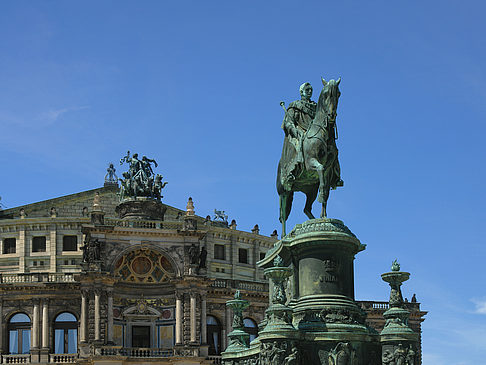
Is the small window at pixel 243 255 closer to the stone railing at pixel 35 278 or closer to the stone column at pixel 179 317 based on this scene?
the stone column at pixel 179 317

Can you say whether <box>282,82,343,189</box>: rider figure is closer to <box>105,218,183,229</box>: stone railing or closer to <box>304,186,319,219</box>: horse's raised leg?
<box>304,186,319,219</box>: horse's raised leg

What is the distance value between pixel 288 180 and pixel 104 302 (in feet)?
184

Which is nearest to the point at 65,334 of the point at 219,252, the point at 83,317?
the point at 83,317

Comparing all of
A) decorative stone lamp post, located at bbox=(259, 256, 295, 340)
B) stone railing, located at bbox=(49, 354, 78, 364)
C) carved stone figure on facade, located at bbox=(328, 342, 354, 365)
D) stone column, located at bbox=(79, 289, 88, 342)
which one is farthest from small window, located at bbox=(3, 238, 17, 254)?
carved stone figure on facade, located at bbox=(328, 342, 354, 365)

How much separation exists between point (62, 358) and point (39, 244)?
14.9 m

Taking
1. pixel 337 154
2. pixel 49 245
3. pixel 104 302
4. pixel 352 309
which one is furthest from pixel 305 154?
pixel 49 245

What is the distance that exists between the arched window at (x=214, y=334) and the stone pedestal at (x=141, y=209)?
10.6 m

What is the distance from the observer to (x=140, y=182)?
269 feet

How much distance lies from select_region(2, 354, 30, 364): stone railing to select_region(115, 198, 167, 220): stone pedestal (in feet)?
49.4

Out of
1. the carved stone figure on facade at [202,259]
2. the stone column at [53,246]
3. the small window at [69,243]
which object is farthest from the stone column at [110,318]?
the small window at [69,243]

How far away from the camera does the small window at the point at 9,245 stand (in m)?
83.9

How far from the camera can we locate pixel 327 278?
A: 57.0 feet

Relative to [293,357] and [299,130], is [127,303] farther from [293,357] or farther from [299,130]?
[293,357]

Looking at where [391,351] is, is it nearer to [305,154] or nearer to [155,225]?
[305,154]
